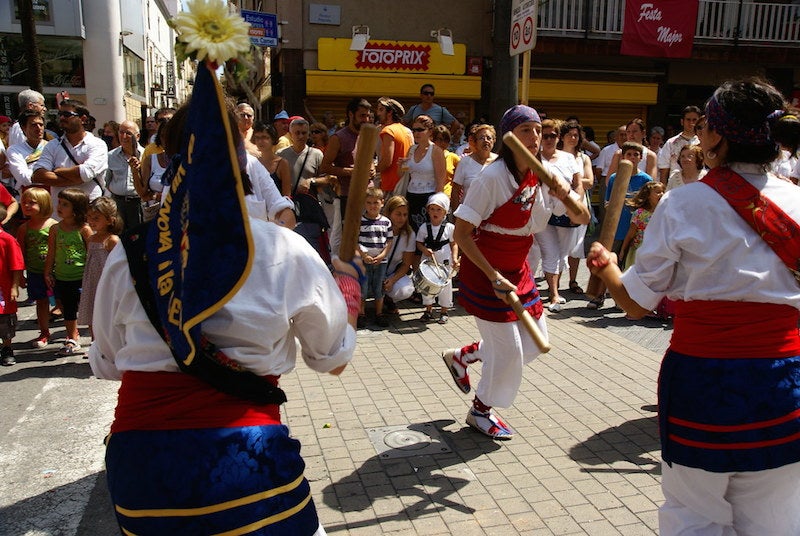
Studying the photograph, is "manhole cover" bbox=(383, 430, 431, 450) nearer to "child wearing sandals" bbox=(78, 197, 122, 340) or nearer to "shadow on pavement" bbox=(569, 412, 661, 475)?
"shadow on pavement" bbox=(569, 412, 661, 475)

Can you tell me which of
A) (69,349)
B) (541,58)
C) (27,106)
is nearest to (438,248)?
(69,349)

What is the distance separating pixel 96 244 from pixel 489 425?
11.9 feet

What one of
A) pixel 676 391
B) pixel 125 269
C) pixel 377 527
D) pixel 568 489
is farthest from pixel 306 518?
pixel 568 489

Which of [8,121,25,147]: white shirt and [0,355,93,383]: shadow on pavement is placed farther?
[8,121,25,147]: white shirt

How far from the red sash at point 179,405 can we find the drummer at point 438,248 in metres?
5.39

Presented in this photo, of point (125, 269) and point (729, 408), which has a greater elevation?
point (125, 269)

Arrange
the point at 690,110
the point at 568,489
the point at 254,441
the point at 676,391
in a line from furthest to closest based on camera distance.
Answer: the point at 690,110
the point at 568,489
the point at 676,391
the point at 254,441

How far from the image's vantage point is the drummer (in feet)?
23.6

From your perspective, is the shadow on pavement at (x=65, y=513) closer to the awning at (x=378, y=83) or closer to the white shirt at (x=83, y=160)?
the white shirt at (x=83, y=160)

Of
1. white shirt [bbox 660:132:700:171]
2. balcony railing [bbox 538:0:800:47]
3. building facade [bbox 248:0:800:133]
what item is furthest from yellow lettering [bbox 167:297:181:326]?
balcony railing [bbox 538:0:800:47]

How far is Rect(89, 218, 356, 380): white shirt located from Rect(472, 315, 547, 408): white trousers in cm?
234

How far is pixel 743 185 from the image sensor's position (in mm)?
2260

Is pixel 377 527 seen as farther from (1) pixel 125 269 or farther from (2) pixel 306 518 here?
(1) pixel 125 269

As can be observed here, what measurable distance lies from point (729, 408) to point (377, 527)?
5.80 ft
